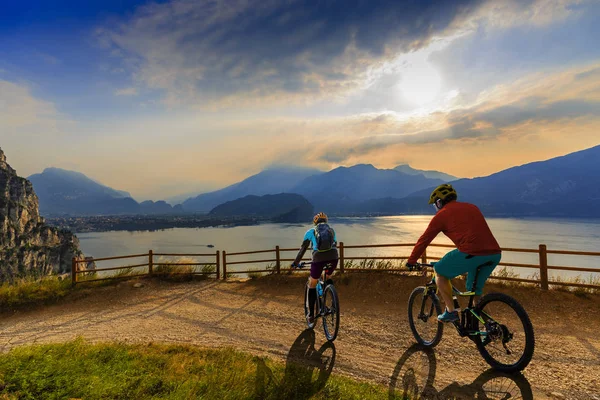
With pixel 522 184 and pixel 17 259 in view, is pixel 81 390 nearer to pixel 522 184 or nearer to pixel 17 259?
pixel 17 259

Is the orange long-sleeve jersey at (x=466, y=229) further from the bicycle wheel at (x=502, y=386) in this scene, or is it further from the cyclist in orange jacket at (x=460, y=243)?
the bicycle wheel at (x=502, y=386)

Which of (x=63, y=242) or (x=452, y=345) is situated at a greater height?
(x=452, y=345)

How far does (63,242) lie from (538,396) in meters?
111

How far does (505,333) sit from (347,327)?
3.39 meters

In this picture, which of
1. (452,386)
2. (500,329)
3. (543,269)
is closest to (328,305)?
(452,386)

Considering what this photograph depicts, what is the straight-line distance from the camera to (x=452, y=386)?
12.5 ft

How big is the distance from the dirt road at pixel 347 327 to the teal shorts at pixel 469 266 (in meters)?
1.39

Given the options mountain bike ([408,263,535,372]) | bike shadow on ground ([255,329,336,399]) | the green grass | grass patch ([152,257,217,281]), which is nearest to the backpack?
bike shadow on ground ([255,329,336,399])

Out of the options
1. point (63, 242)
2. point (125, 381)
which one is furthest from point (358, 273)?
point (63, 242)

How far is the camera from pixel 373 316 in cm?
730

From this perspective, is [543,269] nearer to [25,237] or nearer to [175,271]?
[175,271]

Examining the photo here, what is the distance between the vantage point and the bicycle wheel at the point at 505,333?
3.65 metres

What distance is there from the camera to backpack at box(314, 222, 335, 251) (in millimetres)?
5449

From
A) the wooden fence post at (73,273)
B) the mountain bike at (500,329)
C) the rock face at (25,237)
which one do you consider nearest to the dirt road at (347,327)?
the mountain bike at (500,329)
